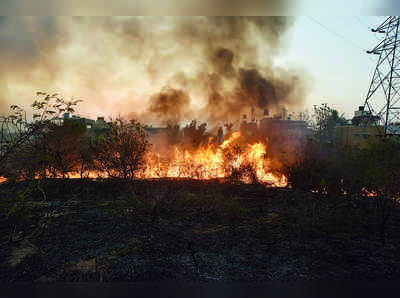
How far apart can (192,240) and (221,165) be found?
7255 mm

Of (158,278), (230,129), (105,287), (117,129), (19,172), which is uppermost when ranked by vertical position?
(230,129)

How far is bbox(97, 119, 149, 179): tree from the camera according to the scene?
984cm

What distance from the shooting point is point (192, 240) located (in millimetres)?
4582

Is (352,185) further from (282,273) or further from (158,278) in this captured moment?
(158,278)

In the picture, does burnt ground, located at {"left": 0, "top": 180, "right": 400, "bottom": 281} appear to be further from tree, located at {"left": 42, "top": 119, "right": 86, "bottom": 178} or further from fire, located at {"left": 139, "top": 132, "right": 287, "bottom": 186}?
fire, located at {"left": 139, "top": 132, "right": 287, "bottom": 186}

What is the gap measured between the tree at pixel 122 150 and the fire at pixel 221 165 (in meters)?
0.80

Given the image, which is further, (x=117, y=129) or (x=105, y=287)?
(x=117, y=129)

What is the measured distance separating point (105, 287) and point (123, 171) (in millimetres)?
8461

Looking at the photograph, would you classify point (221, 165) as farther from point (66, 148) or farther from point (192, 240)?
point (192, 240)

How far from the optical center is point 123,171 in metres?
10.0

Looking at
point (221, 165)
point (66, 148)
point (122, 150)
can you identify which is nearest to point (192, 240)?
point (122, 150)

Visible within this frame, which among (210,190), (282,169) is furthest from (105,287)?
(282,169)

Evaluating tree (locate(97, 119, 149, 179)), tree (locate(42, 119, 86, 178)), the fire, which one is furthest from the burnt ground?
the fire

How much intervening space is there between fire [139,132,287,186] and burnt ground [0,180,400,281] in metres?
3.40
